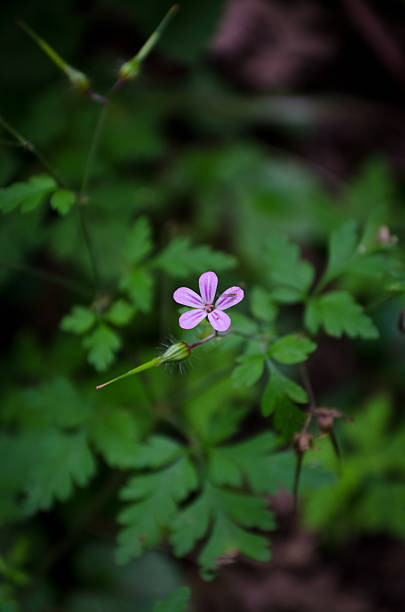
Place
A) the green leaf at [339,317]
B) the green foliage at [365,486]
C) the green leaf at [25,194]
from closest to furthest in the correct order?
the green leaf at [25,194] → the green leaf at [339,317] → the green foliage at [365,486]

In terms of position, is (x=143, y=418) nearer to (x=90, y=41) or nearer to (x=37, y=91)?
(x=37, y=91)

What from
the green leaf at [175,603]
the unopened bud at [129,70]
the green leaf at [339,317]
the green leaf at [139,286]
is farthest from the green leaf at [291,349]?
the unopened bud at [129,70]

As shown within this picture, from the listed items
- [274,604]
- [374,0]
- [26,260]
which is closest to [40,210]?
[26,260]

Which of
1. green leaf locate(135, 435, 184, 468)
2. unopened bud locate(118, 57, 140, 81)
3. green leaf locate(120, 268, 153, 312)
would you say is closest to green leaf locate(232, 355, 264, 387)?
green leaf locate(120, 268, 153, 312)

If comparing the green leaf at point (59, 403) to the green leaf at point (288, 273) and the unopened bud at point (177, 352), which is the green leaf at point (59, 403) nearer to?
the unopened bud at point (177, 352)

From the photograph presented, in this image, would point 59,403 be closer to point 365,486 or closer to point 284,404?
point 284,404
